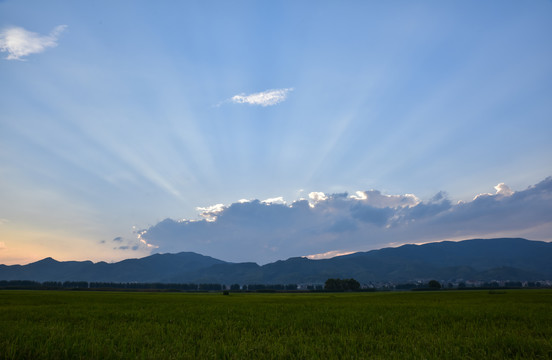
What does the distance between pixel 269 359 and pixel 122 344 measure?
14.9 ft

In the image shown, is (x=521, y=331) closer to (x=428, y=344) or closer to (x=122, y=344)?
(x=428, y=344)

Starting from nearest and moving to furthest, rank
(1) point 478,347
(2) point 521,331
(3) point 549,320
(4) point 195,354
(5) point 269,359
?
(5) point 269,359 → (4) point 195,354 → (1) point 478,347 → (2) point 521,331 → (3) point 549,320

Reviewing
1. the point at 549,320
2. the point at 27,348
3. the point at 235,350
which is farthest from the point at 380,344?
the point at 549,320

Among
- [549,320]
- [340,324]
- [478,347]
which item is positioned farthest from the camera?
[549,320]

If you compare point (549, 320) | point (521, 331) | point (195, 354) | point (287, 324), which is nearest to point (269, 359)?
point (195, 354)

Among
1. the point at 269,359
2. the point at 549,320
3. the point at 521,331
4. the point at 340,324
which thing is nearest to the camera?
the point at 269,359

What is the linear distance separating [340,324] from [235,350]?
7.26 metres

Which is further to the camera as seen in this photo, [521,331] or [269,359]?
[521,331]

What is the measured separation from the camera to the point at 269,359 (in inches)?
296

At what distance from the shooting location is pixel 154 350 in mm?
8320

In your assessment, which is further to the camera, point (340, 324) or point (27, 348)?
point (340, 324)

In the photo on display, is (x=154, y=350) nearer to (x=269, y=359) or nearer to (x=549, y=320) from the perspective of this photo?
(x=269, y=359)

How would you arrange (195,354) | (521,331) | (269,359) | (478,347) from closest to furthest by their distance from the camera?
(269,359) < (195,354) < (478,347) < (521,331)

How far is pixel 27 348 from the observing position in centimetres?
791
